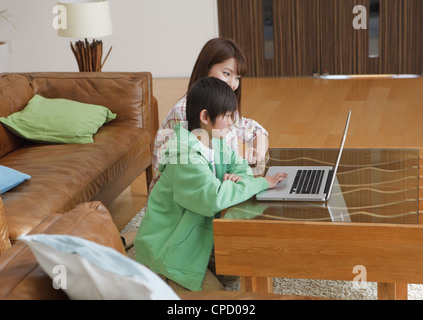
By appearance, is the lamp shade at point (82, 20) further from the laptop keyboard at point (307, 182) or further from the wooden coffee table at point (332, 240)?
the wooden coffee table at point (332, 240)

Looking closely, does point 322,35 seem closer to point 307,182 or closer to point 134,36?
point 134,36

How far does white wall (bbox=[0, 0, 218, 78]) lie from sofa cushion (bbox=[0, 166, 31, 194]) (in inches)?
145

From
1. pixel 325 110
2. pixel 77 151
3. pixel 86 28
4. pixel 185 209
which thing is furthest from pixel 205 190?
pixel 325 110

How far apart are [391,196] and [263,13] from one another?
12.8 ft

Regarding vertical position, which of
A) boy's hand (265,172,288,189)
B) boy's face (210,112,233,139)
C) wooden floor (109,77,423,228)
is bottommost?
wooden floor (109,77,423,228)

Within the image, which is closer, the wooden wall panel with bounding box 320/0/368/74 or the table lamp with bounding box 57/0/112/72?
the table lamp with bounding box 57/0/112/72

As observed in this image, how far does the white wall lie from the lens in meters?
5.83

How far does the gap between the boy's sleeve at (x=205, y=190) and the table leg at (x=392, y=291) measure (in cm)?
47

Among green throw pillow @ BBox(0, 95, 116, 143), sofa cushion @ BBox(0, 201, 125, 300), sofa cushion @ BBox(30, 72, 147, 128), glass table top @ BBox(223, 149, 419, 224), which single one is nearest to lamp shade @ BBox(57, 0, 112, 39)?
sofa cushion @ BBox(30, 72, 147, 128)

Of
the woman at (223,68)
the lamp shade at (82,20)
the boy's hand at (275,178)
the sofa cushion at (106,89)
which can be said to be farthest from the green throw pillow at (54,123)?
the boy's hand at (275,178)

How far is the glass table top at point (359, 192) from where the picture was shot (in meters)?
1.84

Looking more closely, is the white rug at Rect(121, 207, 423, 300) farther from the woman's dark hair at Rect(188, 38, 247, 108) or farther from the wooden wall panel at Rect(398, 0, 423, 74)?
the wooden wall panel at Rect(398, 0, 423, 74)

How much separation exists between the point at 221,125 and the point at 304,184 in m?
0.33

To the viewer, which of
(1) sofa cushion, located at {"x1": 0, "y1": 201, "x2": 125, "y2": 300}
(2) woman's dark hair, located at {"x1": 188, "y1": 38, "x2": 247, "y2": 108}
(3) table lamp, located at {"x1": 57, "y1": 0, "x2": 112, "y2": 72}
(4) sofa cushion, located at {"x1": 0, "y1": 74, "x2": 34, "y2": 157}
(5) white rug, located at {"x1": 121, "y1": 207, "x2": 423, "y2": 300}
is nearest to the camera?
(1) sofa cushion, located at {"x1": 0, "y1": 201, "x2": 125, "y2": 300}
